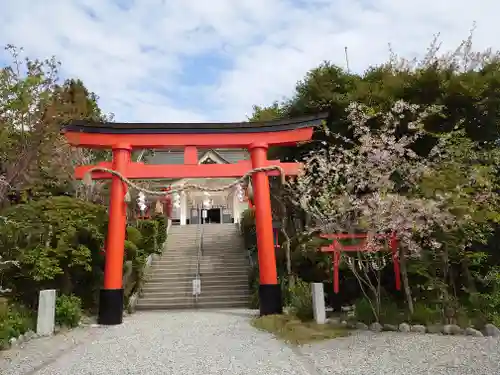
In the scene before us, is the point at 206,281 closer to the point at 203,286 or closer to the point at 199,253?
the point at 203,286

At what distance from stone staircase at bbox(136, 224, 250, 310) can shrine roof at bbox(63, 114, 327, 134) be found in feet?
20.2

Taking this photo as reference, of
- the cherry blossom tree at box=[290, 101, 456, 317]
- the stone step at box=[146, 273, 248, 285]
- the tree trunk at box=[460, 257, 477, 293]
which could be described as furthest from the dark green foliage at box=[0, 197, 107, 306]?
the tree trunk at box=[460, 257, 477, 293]

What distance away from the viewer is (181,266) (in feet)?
51.1

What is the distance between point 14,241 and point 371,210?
8.51 metres

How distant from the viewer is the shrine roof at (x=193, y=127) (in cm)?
963

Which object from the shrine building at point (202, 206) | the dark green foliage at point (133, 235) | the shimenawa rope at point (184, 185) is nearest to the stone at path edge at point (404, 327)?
the shimenawa rope at point (184, 185)

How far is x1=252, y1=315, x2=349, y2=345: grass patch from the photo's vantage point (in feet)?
23.0

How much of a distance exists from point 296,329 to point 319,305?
96 cm

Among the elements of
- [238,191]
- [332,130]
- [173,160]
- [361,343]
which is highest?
[173,160]

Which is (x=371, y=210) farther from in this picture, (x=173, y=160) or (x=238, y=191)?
(x=173, y=160)

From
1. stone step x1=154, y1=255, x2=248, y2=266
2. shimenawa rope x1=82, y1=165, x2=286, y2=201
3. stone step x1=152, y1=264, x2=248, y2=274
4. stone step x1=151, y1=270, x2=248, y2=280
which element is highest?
shimenawa rope x1=82, y1=165, x2=286, y2=201

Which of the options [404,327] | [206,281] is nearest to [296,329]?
[404,327]

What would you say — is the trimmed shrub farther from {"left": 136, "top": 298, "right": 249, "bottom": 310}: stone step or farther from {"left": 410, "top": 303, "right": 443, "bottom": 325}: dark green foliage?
{"left": 410, "top": 303, "right": 443, "bottom": 325}: dark green foliage

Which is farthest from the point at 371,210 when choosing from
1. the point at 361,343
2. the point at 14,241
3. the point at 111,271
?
the point at 14,241
